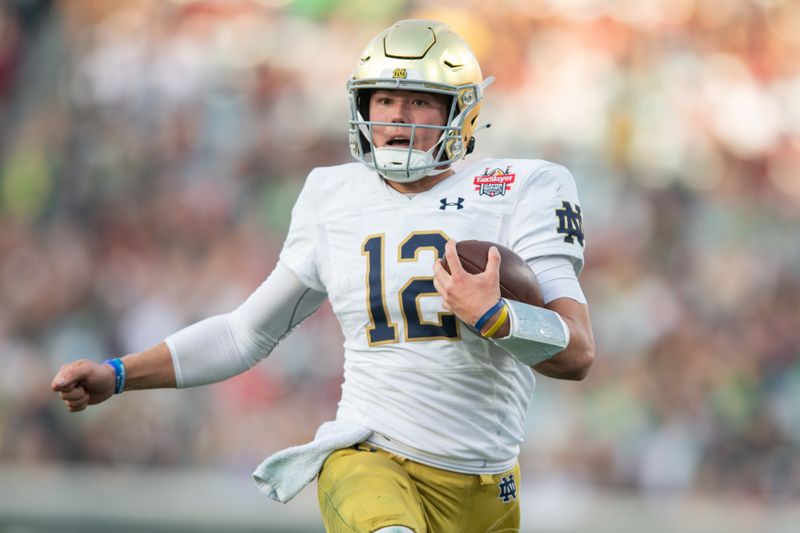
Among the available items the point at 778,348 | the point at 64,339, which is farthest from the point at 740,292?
the point at 64,339

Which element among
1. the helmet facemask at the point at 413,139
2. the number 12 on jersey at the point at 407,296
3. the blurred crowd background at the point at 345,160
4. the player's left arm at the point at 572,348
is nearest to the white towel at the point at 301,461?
the number 12 on jersey at the point at 407,296

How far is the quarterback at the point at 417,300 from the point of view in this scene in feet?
11.1

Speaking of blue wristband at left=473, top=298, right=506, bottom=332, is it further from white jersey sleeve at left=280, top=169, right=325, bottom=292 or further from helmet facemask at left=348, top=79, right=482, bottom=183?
white jersey sleeve at left=280, top=169, right=325, bottom=292

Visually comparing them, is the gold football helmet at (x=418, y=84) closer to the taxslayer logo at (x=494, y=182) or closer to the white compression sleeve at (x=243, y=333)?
the taxslayer logo at (x=494, y=182)

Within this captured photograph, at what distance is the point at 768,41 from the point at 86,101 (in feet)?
16.6

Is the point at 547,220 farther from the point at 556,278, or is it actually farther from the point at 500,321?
the point at 500,321

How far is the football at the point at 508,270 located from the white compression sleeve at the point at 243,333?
741mm

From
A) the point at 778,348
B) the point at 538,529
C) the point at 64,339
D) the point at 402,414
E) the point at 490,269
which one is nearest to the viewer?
the point at 490,269

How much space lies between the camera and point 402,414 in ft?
11.2

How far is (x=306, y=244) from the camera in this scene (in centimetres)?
371

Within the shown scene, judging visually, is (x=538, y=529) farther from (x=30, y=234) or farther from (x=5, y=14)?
(x=5, y=14)

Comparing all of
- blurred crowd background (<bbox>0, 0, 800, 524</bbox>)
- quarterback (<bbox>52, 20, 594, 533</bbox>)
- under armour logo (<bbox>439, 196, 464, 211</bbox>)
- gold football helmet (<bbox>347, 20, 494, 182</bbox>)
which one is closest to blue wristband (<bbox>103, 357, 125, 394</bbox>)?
quarterback (<bbox>52, 20, 594, 533</bbox>)

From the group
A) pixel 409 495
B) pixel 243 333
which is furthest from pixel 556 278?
pixel 243 333

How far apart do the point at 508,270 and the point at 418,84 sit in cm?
69
